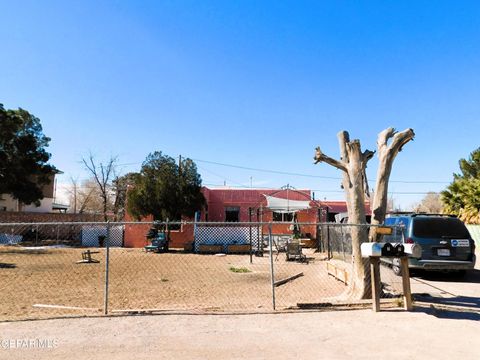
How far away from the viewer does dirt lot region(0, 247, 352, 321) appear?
8.54 m

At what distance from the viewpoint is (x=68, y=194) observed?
8338 cm

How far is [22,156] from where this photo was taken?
32.4 metres

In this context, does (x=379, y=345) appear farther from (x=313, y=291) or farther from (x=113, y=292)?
(x=113, y=292)

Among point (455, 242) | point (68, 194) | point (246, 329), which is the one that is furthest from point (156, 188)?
point (68, 194)

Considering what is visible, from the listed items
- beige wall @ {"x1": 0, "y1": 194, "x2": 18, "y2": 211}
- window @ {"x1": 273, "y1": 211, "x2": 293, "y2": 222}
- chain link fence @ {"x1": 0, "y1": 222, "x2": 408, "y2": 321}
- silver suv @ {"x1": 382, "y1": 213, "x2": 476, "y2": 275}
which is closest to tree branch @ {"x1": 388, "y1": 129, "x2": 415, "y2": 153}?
chain link fence @ {"x1": 0, "y1": 222, "x2": 408, "y2": 321}

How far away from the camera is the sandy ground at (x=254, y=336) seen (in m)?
5.04

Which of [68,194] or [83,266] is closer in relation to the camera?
[83,266]

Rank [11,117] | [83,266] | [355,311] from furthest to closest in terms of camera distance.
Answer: [11,117] → [83,266] → [355,311]

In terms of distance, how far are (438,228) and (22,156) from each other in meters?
32.2

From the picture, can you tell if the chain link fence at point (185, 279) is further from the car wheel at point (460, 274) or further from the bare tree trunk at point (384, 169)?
the car wheel at point (460, 274)

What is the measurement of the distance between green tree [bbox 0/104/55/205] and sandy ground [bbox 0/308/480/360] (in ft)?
94.5

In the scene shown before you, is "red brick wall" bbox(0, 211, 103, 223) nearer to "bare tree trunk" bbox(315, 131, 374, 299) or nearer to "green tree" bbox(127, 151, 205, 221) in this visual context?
"green tree" bbox(127, 151, 205, 221)

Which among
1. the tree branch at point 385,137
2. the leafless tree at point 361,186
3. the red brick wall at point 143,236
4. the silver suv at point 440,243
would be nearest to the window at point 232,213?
the red brick wall at point 143,236

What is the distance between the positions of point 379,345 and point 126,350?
343 centimetres
